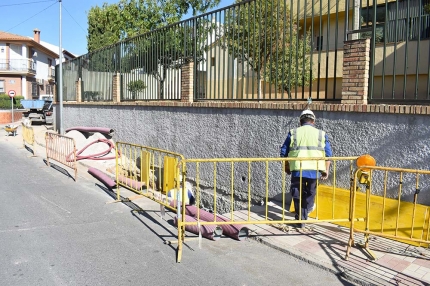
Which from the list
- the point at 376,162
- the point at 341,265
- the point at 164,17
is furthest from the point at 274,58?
the point at 164,17

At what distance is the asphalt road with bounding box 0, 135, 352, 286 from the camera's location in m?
3.94

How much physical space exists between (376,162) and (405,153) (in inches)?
17.9

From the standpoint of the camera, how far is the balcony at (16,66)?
41.7m

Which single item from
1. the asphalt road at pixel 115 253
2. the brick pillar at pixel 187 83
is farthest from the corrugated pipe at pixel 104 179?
the brick pillar at pixel 187 83

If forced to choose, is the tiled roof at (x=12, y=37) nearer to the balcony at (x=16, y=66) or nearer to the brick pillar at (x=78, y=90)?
the balcony at (x=16, y=66)

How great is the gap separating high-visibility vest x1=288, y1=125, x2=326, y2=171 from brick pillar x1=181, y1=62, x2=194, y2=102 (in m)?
4.71

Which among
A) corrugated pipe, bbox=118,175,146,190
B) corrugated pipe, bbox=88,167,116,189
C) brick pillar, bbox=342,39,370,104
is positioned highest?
brick pillar, bbox=342,39,370,104

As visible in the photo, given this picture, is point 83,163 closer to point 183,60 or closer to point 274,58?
point 183,60

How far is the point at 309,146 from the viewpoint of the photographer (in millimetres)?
5211

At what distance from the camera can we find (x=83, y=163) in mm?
11375

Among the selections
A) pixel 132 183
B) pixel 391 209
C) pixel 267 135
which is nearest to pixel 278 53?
pixel 267 135

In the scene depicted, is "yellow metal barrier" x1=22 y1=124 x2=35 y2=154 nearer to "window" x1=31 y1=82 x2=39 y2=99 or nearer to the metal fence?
the metal fence

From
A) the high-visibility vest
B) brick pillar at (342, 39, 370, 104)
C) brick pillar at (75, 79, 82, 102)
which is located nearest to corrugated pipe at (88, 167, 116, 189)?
the high-visibility vest

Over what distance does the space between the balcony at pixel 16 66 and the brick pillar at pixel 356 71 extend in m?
44.1
